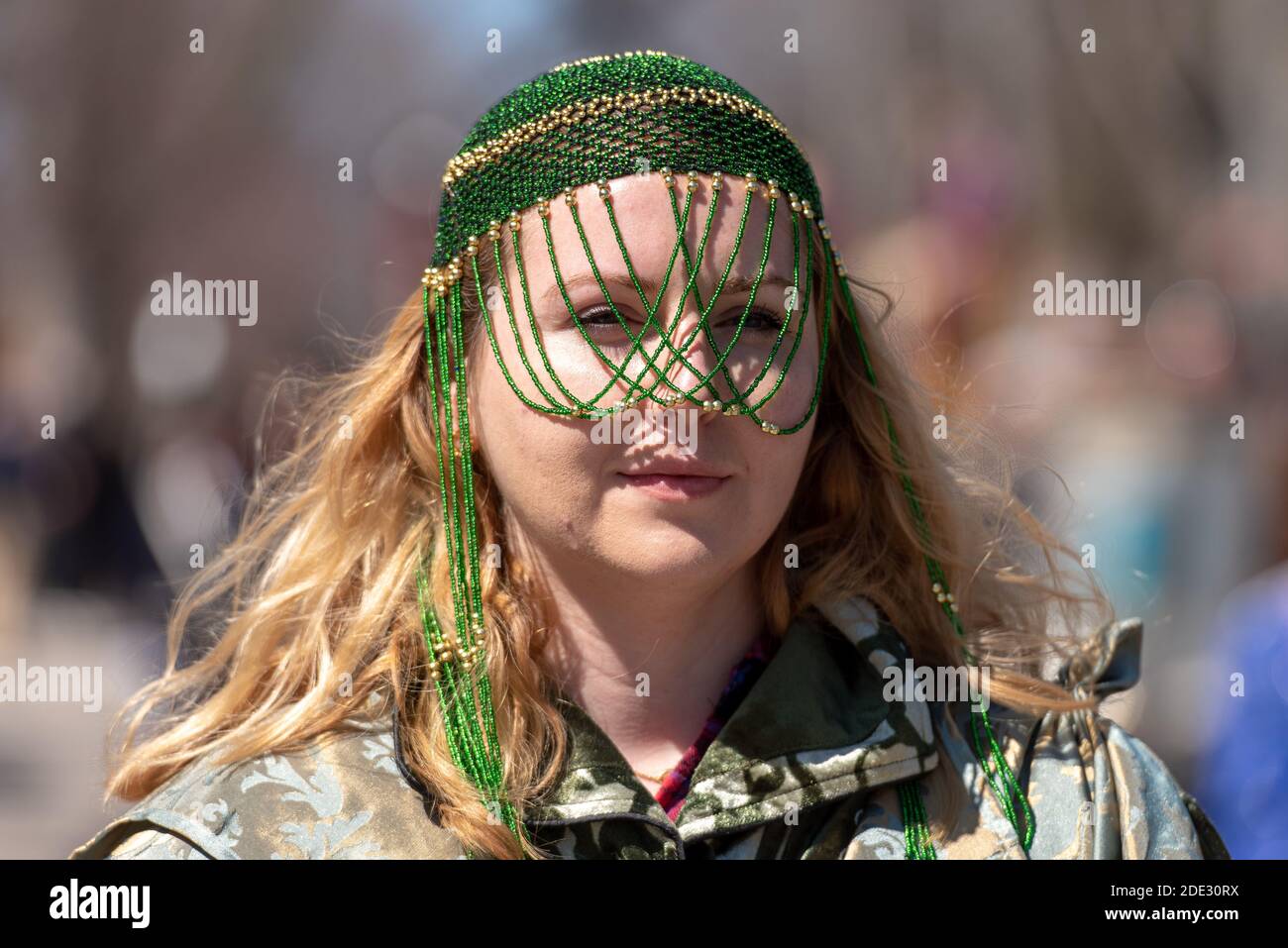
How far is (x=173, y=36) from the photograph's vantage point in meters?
6.87

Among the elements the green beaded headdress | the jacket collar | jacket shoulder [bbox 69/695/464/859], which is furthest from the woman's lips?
jacket shoulder [bbox 69/695/464/859]

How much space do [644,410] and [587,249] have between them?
276 millimetres

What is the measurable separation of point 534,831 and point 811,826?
462 mm

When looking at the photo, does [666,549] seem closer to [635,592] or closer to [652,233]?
[635,592]

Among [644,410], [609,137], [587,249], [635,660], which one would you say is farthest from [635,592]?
[609,137]

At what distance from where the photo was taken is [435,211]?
593 centimetres

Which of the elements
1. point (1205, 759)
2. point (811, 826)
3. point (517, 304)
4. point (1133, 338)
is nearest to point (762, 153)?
point (517, 304)

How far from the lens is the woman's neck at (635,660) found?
2293 mm

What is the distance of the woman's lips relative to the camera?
Answer: 212 centimetres

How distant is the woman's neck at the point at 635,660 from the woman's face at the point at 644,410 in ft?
0.37

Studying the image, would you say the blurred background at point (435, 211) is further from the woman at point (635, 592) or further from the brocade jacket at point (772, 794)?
the brocade jacket at point (772, 794)

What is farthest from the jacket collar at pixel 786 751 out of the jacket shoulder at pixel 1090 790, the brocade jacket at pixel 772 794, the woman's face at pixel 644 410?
the woman's face at pixel 644 410

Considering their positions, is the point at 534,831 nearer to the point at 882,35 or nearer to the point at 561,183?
the point at 561,183

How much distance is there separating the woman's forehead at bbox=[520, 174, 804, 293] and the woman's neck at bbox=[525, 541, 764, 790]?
1.69 ft
